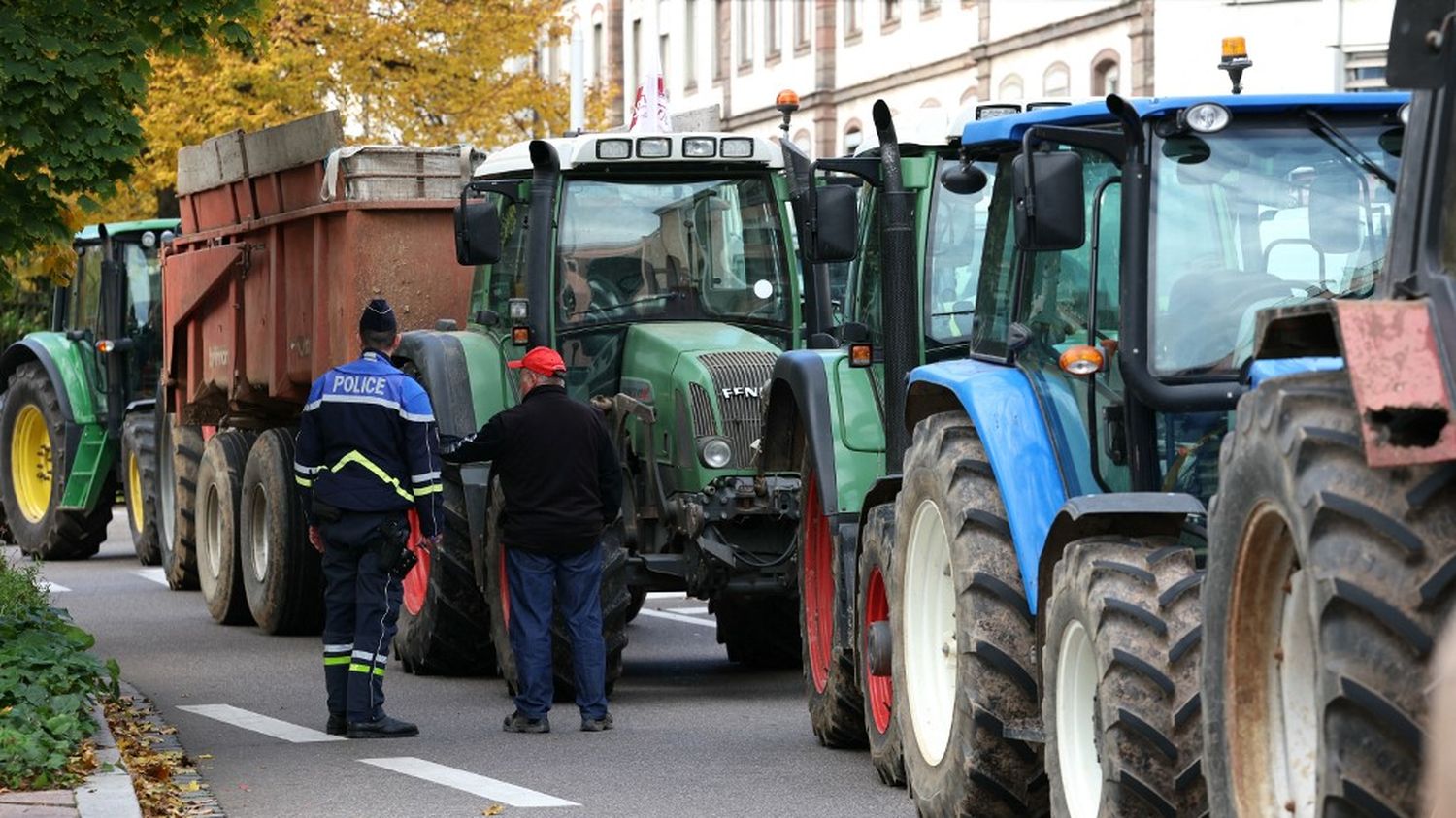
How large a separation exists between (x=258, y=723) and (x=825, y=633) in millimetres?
2731

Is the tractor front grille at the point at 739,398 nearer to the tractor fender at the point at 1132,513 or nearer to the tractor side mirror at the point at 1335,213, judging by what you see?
the tractor side mirror at the point at 1335,213

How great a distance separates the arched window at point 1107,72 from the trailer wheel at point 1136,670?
30.1 m

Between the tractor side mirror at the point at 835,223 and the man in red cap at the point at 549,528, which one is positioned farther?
the man in red cap at the point at 549,528

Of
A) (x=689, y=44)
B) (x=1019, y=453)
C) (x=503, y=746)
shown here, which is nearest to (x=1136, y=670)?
(x=1019, y=453)

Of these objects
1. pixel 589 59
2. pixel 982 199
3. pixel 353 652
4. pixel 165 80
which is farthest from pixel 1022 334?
pixel 589 59

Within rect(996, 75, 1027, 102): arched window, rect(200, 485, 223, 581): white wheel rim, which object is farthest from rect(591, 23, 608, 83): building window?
rect(200, 485, 223, 581): white wheel rim

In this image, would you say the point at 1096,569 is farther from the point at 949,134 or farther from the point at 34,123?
the point at 34,123

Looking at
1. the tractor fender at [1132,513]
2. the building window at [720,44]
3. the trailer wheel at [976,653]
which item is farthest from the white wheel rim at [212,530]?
the building window at [720,44]

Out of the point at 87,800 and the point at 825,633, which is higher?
the point at 825,633

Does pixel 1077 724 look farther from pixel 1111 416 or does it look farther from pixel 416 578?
pixel 416 578

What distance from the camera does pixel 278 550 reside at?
17.0 metres

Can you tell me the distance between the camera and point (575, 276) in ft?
45.7

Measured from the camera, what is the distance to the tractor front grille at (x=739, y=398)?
13414 millimetres

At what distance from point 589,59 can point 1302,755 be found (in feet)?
186
